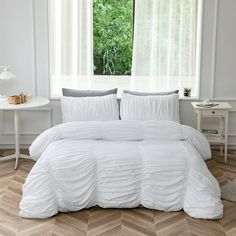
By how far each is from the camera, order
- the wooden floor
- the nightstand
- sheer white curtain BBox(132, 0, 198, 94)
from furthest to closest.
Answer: sheer white curtain BBox(132, 0, 198, 94)
the nightstand
the wooden floor

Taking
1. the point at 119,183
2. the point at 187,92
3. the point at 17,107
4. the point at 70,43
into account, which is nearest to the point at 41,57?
the point at 70,43

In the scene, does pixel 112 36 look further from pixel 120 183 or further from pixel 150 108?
pixel 120 183

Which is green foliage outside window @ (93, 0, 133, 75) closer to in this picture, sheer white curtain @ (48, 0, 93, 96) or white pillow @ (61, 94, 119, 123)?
sheer white curtain @ (48, 0, 93, 96)

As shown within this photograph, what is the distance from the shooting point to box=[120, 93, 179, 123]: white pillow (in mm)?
4730

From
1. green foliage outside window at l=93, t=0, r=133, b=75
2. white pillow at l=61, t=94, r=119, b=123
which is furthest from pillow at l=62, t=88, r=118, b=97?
green foliage outside window at l=93, t=0, r=133, b=75

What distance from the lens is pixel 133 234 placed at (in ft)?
10.8

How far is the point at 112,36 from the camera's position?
18.7ft

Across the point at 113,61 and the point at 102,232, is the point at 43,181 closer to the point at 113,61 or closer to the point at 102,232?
the point at 102,232

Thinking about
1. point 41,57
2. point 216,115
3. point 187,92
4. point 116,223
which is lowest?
point 116,223

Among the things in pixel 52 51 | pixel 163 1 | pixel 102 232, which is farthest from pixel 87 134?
pixel 163 1

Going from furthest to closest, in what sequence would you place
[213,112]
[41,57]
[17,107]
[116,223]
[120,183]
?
[41,57]
[213,112]
[17,107]
[120,183]
[116,223]

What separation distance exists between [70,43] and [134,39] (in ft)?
2.61

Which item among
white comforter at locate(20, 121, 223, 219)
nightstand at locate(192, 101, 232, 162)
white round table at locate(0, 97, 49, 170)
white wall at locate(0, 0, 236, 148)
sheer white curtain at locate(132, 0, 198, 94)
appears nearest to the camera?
white comforter at locate(20, 121, 223, 219)

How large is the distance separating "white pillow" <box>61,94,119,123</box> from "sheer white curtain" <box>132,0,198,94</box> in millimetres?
785
